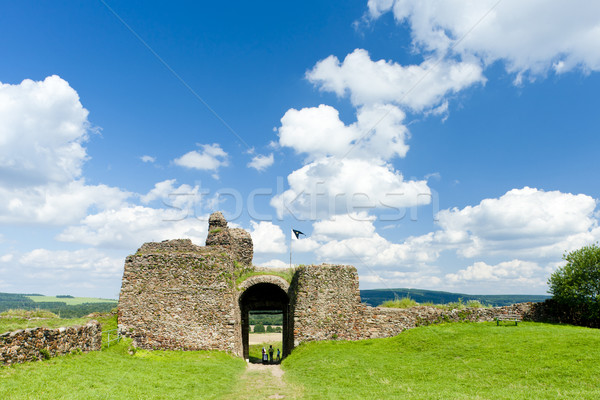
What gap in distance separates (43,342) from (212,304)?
984cm

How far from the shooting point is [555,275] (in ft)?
78.7

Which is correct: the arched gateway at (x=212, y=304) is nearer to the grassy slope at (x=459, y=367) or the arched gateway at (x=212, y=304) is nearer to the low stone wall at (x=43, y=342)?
the grassy slope at (x=459, y=367)

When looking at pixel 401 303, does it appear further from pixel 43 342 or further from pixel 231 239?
pixel 43 342

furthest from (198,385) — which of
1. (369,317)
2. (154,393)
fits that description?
(369,317)

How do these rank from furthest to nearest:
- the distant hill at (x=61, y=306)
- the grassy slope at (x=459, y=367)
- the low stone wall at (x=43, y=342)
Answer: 1. the distant hill at (x=61, y=306)
2. the low stone wall at (x=43, y=342)
3. the grassy slope at (x=459, y=367)

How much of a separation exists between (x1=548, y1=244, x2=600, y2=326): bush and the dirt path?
19004 mm

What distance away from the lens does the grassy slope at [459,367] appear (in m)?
10.6

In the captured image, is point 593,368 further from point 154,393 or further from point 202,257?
point 202,257

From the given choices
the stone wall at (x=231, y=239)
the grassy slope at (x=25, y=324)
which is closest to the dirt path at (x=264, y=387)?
the grassy slope at (x=25, y=324)

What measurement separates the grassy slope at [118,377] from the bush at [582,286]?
21034mm

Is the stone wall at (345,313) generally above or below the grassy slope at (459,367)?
above

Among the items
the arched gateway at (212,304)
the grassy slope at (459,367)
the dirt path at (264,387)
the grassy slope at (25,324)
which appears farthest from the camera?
the arched gateway at (212,304)

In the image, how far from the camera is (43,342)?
491 inches

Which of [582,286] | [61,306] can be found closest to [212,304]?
[582,286]
